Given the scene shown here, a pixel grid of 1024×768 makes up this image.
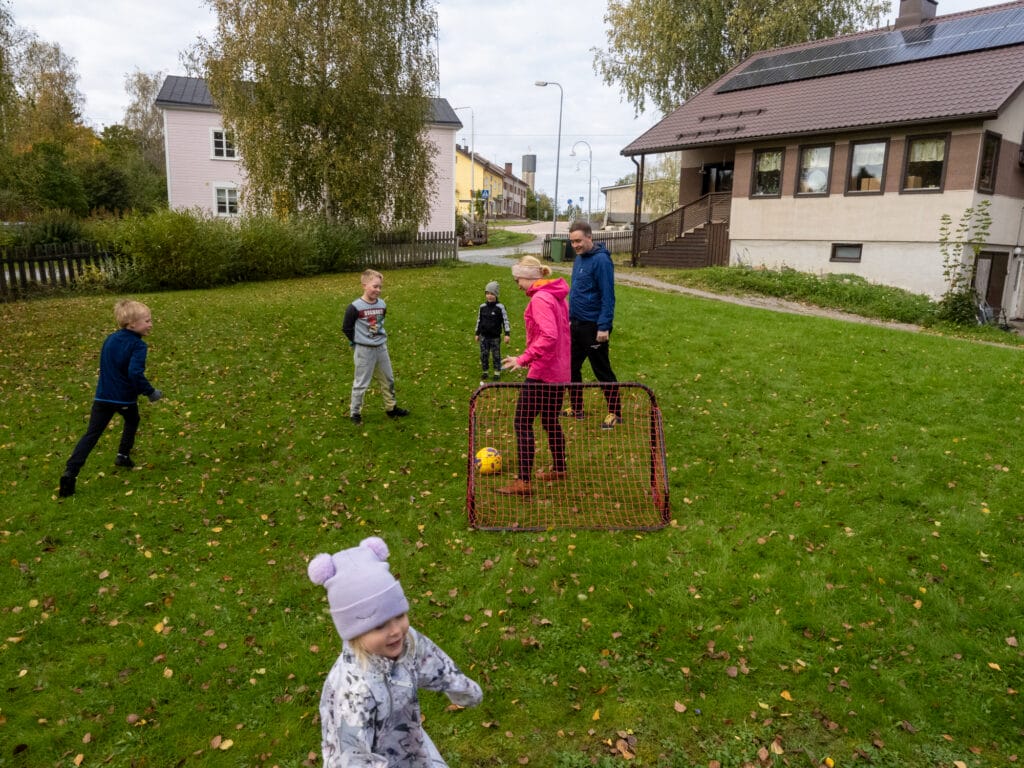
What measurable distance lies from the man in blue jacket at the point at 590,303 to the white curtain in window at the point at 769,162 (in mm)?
19065

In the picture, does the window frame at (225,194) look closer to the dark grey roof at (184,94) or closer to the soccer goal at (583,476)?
the dark grey roof at (184,94)

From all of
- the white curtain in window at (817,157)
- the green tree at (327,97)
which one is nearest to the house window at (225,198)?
the green tree at (327,97)

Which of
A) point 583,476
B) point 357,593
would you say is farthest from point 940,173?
point 357,593

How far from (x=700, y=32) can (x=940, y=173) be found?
17693mm

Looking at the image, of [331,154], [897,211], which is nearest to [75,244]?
[331,154]

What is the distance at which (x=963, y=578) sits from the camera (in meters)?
5.39

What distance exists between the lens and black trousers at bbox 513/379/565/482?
663 cm

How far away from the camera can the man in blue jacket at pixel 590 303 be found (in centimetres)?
765

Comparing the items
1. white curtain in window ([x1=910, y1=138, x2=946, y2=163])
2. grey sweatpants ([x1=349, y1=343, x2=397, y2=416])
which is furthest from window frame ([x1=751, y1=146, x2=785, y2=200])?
grey sweatpants ([x1=349, y1=343, x2=397, y2=416])

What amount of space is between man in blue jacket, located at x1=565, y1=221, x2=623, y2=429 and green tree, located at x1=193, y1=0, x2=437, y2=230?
18.8 m

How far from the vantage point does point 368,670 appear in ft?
8.05

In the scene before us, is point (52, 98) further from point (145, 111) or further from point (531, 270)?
point (531, 270)

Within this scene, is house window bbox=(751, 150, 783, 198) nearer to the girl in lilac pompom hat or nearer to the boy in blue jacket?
the boy in blue jacket

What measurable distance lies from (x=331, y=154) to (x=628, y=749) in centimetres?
2407
